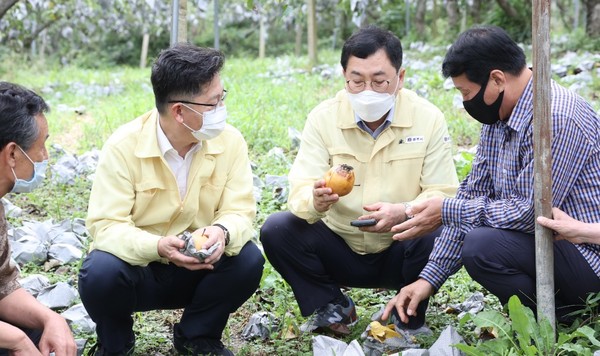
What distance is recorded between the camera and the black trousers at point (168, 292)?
3.24 m

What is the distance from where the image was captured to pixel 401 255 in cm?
365

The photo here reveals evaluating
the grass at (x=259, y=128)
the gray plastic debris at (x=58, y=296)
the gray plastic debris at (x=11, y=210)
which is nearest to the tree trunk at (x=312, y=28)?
the grass at (x=259, y=128)

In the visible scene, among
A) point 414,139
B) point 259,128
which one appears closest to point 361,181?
point 414,139

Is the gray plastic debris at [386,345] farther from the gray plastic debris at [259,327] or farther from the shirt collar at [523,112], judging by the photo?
the shirt collar at [523,112]

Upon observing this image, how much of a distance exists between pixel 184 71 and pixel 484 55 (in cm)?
116

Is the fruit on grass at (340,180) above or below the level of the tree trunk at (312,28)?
above

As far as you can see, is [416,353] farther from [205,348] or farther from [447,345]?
[205,348]

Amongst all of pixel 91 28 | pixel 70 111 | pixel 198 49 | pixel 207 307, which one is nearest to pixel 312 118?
pixel 198 49

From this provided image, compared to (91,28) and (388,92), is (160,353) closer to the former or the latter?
(388,92)

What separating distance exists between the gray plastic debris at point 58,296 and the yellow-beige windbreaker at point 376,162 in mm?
1198

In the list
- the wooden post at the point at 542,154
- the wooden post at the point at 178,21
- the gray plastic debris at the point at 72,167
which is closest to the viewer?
the wooden post at the point at 542,154

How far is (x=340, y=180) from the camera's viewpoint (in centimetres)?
339

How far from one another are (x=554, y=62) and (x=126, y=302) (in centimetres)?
734

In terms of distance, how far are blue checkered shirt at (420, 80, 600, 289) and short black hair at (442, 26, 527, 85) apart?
0.40ft
